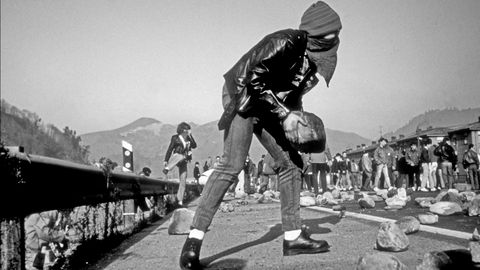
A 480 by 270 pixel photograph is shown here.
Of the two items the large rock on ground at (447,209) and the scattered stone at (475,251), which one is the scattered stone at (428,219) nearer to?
the large rock on ground at (447,209)

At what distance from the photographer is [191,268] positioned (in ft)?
9.23

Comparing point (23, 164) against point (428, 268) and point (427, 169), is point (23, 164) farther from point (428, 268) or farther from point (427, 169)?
point (427, 169)

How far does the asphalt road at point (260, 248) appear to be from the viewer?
2.88m

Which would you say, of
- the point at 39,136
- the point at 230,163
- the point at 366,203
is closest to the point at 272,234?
the point at 230,163

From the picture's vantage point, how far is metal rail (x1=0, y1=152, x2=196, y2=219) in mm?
2094

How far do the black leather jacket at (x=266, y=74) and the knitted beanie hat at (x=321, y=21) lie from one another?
0.54ft

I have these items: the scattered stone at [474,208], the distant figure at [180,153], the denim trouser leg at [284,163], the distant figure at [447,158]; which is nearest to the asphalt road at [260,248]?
the denim trouser leg at [284,163]

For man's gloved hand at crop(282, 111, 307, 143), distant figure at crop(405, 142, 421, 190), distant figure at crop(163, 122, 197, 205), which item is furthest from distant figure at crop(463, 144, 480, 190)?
man's gloved hand at crop(282, 111, 307, 143)

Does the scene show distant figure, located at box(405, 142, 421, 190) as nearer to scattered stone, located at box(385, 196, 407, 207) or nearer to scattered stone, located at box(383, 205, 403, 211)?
scattered stone, located at box(385, 196, 407, 207)

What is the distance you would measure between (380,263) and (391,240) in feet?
2.90

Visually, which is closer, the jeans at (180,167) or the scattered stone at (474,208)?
the scattered stone at (474,208)

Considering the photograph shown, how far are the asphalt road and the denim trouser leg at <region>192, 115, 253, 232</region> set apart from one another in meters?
0.48

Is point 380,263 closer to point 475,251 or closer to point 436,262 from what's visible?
point 436,262

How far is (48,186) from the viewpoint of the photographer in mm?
2582
